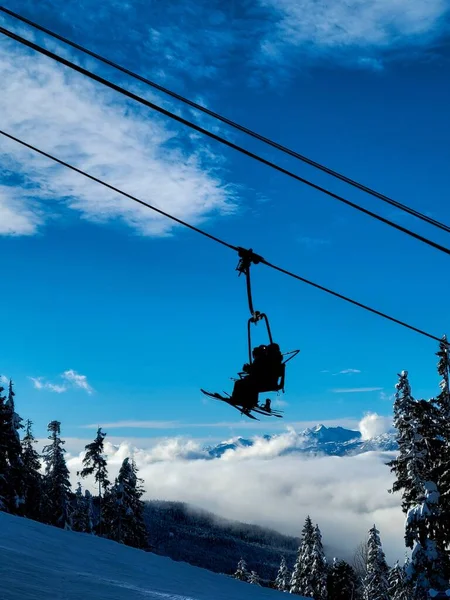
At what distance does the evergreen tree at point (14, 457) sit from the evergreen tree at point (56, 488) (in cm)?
658

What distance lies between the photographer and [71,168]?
23.9ft

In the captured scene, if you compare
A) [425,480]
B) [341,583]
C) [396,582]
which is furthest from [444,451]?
[341,583]

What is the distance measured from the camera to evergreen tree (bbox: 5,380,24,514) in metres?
39.6

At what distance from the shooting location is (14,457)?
4075 centimetres

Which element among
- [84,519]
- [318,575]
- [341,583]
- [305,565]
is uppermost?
[84,519]

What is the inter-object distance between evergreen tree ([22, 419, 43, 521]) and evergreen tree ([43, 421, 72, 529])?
0.87 meters

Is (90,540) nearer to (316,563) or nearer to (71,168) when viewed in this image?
(71,168)

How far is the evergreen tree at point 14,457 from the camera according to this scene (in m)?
39.6

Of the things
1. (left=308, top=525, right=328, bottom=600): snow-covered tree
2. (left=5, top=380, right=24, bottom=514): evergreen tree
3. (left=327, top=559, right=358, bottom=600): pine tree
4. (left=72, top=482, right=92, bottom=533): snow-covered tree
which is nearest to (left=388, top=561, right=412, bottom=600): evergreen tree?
(left=327, top=559, right=358, bottom=600): pine tree

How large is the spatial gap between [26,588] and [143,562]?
10.1 meters

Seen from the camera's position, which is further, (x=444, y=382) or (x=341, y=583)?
(x=341, y=583)

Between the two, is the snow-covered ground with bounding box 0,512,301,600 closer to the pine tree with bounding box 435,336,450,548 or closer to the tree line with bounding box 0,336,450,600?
the tree line with bounding box 0,336,450,600

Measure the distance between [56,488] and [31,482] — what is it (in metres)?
2.85

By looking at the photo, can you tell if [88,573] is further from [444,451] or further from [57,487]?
[57,487]
